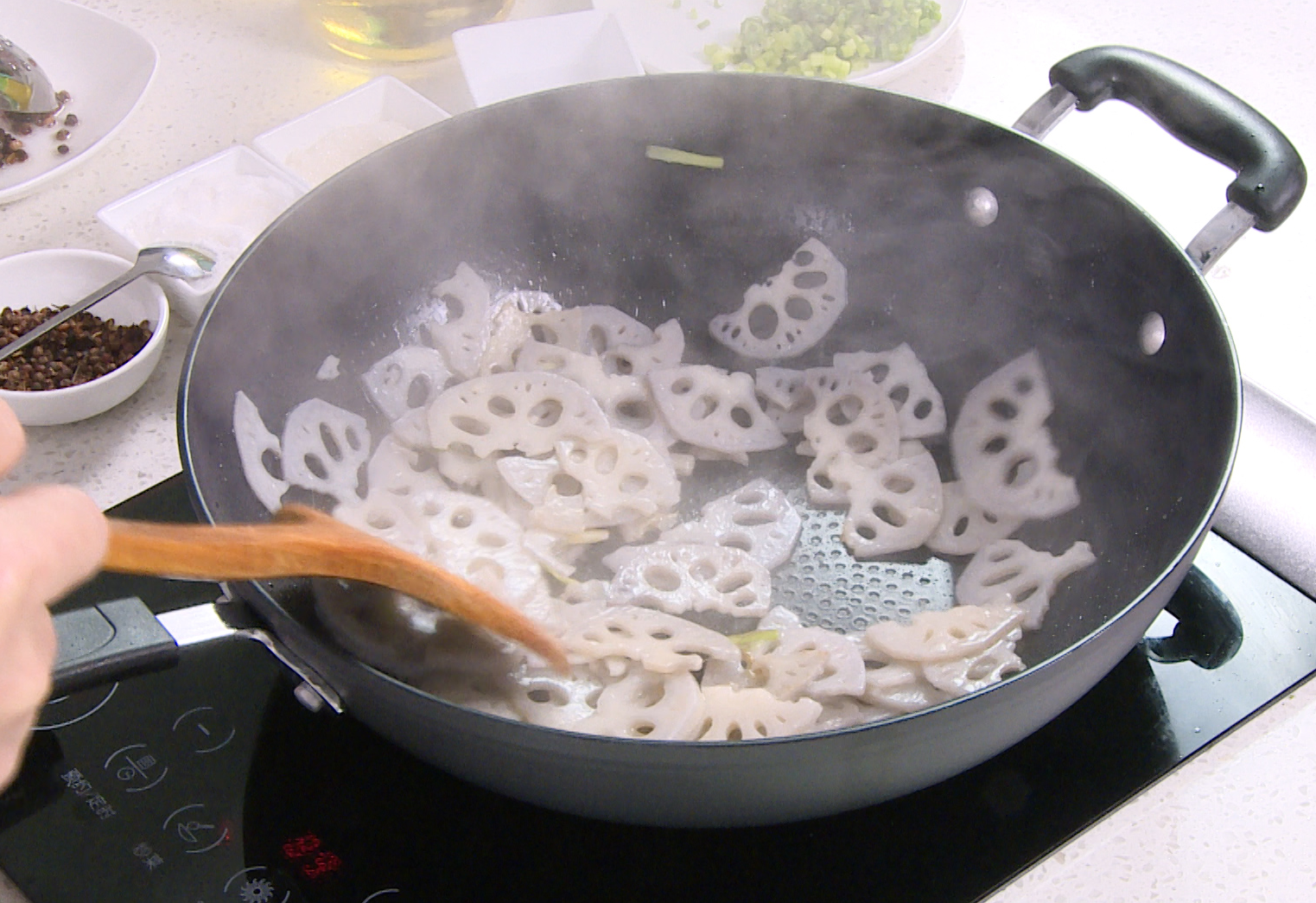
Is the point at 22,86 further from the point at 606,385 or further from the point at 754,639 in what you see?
the point at 754,639

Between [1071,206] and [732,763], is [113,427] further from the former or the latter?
[1071,206]

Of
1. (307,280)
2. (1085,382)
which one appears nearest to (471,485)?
(307,280)

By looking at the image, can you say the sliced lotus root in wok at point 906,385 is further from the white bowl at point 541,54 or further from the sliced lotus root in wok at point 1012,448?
the white bowl at point 541,54

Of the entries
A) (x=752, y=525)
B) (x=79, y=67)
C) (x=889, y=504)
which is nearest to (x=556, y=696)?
(x=752, y=525)

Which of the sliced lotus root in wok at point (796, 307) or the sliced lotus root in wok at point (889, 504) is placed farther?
the sliced lotus root in wok at point (796, 307)

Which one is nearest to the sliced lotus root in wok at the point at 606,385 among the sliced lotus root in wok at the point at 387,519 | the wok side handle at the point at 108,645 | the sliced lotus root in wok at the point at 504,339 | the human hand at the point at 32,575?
the sliced lotus root in wok at the point at 504,339

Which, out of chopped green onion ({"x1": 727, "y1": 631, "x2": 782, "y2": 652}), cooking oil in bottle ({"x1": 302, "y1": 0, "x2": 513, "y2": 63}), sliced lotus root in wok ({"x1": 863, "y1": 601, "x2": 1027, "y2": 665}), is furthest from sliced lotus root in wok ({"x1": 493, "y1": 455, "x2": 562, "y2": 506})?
cooking oil in bottle ({"x1": 302, "y1": 0, "x2": 513, "y2": 63})
